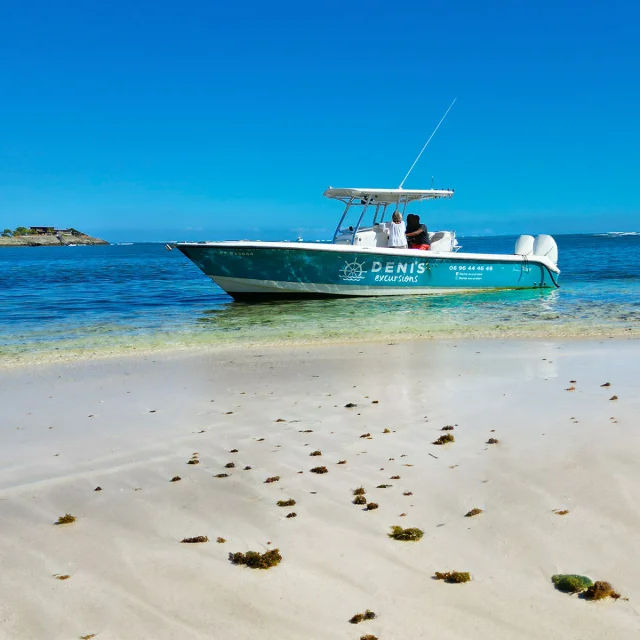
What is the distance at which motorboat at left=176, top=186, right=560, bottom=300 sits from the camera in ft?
50.9

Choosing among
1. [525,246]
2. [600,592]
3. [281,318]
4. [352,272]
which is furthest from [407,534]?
[525,246]

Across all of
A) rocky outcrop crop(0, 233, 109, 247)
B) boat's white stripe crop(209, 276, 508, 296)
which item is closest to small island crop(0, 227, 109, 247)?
rocky outcrop crop(0, 233, 109, 247)

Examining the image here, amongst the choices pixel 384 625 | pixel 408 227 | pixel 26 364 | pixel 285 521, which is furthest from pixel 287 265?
pixel 384 625

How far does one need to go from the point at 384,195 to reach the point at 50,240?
165 meters

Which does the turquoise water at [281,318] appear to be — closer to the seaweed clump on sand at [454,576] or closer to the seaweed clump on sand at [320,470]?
the seaweed clump on sand at [320,470]

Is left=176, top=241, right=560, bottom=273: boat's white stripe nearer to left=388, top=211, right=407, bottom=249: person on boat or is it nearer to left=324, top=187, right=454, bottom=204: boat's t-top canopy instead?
left=388, top=211, right=407, bottom=249: person on boat

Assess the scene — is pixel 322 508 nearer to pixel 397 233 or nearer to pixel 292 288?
pixel 292 288

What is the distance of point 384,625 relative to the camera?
265 centimetres

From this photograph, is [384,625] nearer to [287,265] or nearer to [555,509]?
[555,509]

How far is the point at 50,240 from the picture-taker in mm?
165000

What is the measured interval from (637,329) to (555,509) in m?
8.69

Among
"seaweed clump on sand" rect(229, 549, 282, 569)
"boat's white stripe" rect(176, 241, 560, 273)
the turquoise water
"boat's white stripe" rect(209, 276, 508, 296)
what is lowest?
"seaweed clump on sand" rect(229, 549, 282, 569)

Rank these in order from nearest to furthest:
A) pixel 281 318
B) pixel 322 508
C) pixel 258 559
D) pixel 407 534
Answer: pixel 258 559 → pixel 407 534 → pixel 322 508 → pixel 281 318

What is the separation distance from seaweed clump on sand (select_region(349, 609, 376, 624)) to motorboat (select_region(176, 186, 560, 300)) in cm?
1288
